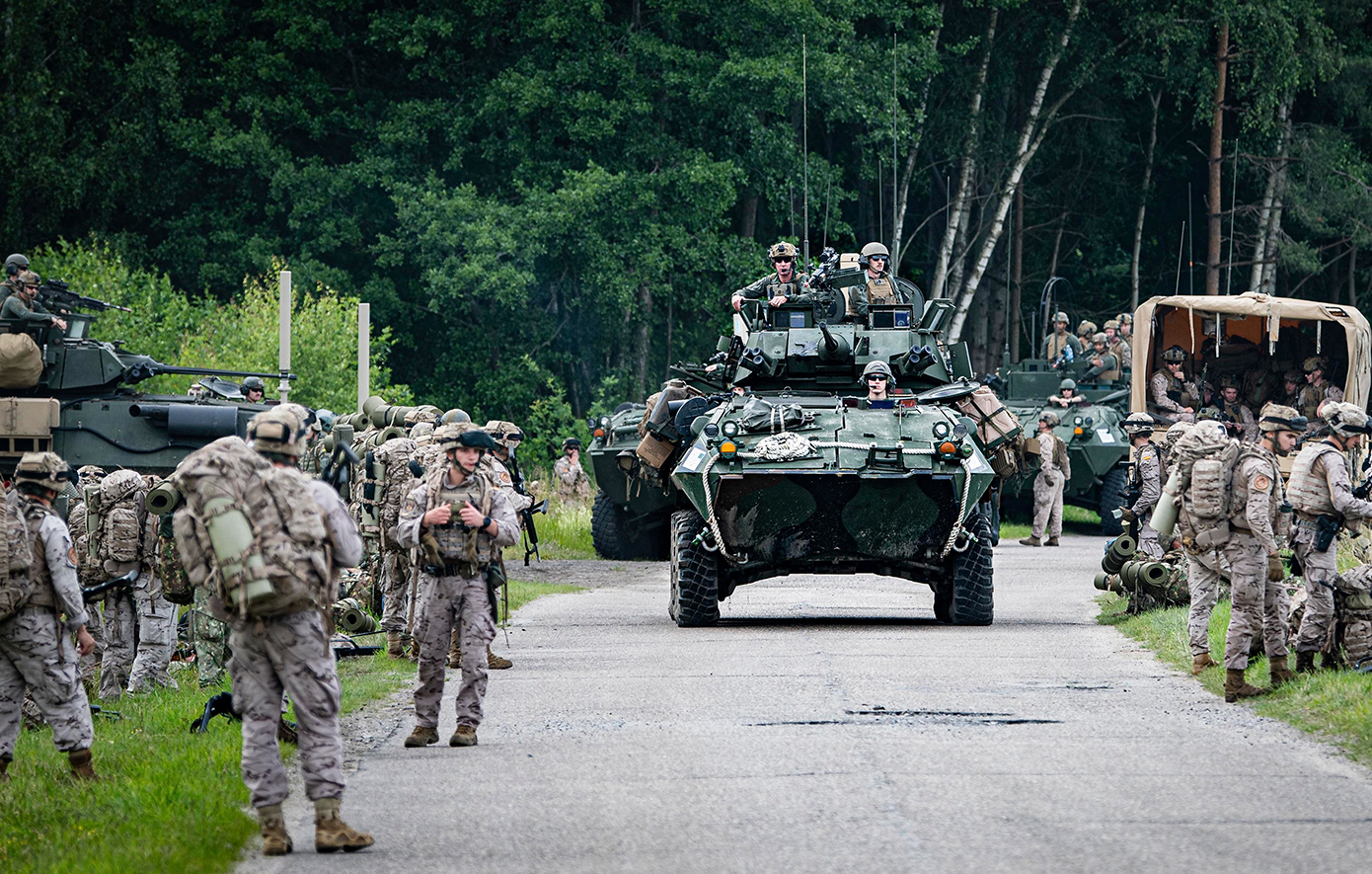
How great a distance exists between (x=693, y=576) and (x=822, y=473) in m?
1.57

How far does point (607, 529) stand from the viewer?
85.1ft

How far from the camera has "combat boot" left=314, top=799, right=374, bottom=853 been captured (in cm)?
807

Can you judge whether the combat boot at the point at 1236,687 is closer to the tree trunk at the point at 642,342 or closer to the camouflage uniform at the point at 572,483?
the camouflage uniform at the point at 572,483

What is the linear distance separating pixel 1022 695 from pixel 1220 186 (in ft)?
121

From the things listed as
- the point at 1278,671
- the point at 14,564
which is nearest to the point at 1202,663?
the point at 1278,671

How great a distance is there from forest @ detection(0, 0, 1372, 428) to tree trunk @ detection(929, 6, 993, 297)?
0.09 metres

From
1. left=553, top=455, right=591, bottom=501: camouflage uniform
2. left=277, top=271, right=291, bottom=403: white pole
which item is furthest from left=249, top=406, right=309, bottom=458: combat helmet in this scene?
left=553, top=455, right=591, bottom=501: camouflage uniform

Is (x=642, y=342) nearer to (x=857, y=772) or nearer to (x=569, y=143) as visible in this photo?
(x=569, y=143)

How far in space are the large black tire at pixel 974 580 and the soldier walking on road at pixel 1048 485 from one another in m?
11.4

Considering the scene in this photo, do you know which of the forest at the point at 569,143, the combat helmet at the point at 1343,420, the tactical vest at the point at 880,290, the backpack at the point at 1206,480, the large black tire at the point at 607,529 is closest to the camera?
the combat helmet at the point at 1343,420

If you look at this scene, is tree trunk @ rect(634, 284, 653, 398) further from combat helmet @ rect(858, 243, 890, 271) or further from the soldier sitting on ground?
combat helmet @ rect(858, 243, 890, 271)

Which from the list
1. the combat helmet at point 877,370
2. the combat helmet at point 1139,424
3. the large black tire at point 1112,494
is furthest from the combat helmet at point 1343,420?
the large black tire at point 1112,494

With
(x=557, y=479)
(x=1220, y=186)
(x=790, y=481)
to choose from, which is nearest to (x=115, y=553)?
→ (x=790, y=481)

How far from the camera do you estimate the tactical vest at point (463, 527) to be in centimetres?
1053
